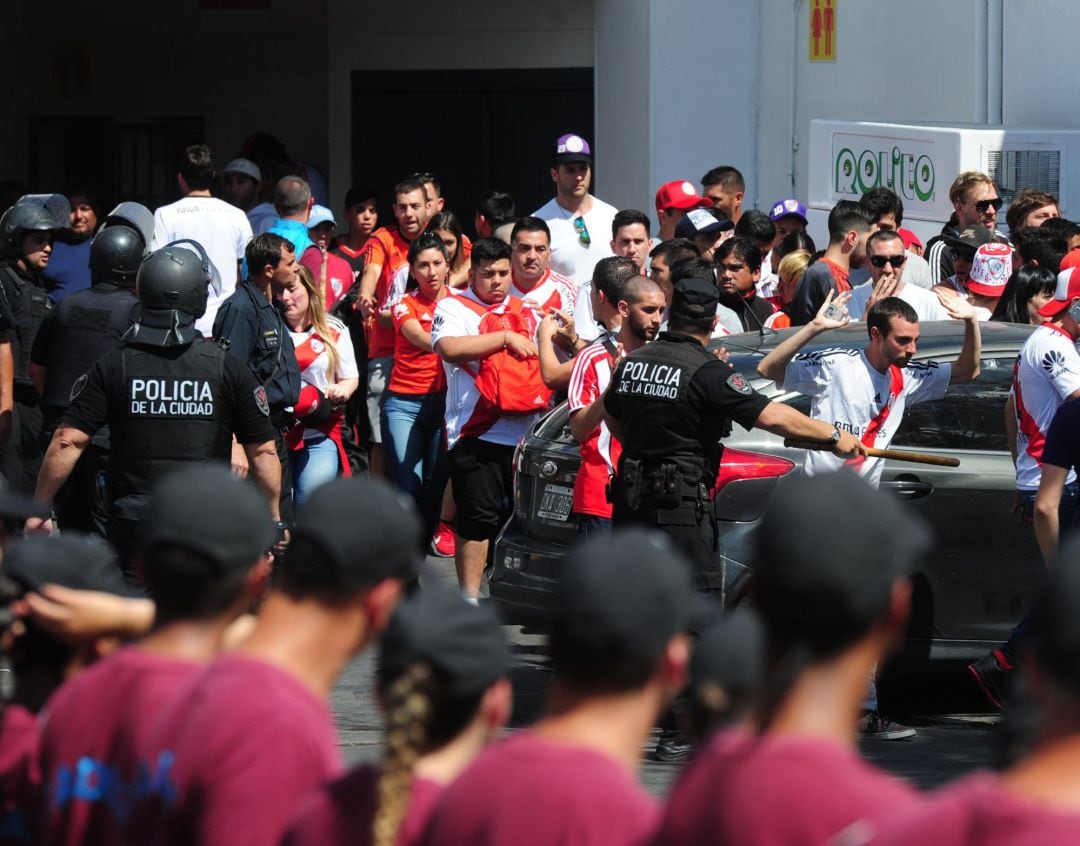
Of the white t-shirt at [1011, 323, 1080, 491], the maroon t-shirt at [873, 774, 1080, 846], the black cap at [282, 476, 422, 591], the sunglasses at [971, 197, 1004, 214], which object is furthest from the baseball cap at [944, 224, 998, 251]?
the maroon t-shirt at [873, 774, 1080, 846]

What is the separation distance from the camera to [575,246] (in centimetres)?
1068

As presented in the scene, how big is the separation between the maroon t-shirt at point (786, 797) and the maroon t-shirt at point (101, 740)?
941 millimetres

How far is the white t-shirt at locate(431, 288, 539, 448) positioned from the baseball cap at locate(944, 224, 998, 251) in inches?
108

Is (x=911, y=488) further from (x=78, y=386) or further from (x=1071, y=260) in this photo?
(x=78, y=386)

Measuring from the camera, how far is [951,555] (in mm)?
7215

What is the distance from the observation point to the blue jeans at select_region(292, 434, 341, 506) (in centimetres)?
866

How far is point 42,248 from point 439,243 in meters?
2.09

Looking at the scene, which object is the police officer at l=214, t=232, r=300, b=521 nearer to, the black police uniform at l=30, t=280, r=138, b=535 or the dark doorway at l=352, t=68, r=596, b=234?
the black police uniform at l=30, t=280, r=138, b=535

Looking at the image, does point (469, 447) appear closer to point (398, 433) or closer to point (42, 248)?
point (398, 433)

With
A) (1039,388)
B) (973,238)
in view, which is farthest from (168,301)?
(973,238)

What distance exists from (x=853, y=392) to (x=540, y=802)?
16.2 feet

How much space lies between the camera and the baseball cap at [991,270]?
936 cm

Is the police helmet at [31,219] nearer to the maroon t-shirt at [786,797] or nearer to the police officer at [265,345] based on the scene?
the police officer at [265,345]

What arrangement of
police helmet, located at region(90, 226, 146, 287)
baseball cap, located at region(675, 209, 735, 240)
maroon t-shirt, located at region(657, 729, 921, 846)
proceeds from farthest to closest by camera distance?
baseball cap, located at region(675, 209, 735, 240) → police helmet, located at region(90, 226, 146, 287) → maroon t-shirt, located at region(657, 729, 921, 846)
